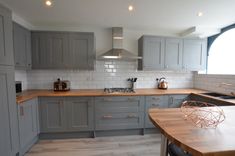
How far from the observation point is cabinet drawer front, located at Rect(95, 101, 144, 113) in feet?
9.42

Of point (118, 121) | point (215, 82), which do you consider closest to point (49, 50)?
point (118, 121)

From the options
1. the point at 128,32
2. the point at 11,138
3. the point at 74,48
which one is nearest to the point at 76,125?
the point at 11,138

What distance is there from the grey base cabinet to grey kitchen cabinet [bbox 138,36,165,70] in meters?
1.48

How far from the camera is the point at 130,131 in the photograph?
3045 millimetres

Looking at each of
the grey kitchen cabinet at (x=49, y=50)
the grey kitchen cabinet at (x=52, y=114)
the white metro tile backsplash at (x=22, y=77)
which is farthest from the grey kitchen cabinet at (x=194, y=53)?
the white metro tile backsplash at (x=22, y=77)

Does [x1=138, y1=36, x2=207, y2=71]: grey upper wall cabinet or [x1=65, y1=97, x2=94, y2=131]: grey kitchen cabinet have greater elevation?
[x1=138, y1=36, x2=207, y2=71]: grey upper wall cabinet

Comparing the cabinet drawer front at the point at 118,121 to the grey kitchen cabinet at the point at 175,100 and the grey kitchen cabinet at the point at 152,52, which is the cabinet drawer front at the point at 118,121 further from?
the grey kitchen cabinet at the point at 152,52

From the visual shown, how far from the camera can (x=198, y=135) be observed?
99 centimetres

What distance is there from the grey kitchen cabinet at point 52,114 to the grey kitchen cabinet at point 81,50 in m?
0.81

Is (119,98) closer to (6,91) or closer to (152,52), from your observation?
(152,52)

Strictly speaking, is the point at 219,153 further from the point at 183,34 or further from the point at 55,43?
the point at 183,34

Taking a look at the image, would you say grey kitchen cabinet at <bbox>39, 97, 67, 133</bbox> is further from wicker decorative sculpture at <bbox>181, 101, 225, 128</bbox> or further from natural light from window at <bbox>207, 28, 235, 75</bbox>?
natural light from window at <bbox>207, 28, 235, 75</bbox>

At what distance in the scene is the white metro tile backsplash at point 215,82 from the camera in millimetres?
2822

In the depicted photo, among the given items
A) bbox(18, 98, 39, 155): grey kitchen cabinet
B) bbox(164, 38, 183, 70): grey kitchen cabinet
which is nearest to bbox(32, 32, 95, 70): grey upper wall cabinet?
bbox(18, 98, 39, 155): grey kitchen cabinet
